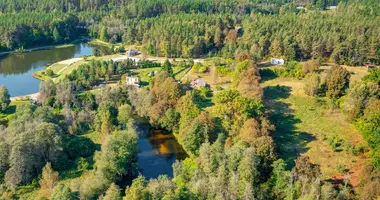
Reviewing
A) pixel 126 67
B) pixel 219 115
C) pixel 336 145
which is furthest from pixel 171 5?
pixel 336 145

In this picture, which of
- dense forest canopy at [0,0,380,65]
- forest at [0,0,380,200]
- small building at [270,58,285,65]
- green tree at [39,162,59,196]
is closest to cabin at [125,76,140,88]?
forest at [0,0,380,200]

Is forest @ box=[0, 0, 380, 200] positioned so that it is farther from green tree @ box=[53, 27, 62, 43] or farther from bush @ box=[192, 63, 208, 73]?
green tree @ box=[53, 27, 62, 43]

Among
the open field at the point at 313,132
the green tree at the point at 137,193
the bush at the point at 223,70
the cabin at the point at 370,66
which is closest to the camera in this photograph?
the green tree at the point at 137,193

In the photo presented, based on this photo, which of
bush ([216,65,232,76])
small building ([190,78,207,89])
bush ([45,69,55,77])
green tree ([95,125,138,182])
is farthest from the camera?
bush ([45,69,55,77])

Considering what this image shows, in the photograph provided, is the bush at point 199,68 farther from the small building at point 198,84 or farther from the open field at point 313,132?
the open field at point 313,132

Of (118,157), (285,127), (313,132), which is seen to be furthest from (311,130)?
(118,157)

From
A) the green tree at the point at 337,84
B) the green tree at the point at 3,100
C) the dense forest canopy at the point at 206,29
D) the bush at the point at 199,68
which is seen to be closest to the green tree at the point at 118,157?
the green tree at the point at 3,100

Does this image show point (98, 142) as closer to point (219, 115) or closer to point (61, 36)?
point (219, 115)

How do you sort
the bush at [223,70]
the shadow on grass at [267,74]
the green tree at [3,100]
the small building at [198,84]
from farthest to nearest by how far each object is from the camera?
the bush at [223,70], the shadow on grass at [267,74], the small building at [198,84], the green tree at [3,100]

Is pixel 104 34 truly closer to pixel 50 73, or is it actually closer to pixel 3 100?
pixel 50 73
